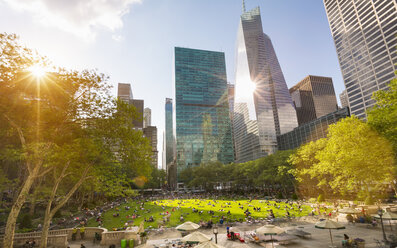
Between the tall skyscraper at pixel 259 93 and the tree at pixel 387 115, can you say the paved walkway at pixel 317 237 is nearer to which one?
the tree at pixel 387 115

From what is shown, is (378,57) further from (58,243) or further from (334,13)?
(58,243)

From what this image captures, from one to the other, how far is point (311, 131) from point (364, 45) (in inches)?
2307

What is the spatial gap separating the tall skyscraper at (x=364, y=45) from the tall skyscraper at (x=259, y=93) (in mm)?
45433

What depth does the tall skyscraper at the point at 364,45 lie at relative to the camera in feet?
346

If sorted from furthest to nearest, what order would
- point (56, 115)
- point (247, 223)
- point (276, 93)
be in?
1. point (276, 93)
2. point (247, 223)
3. point (56, 115)

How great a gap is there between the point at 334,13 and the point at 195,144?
435 feet

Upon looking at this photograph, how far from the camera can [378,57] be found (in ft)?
361

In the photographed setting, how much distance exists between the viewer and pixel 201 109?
145875 millimetres

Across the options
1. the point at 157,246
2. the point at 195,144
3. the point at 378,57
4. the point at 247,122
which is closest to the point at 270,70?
the point at 247,122

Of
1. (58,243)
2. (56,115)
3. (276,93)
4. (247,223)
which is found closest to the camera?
(56,115)

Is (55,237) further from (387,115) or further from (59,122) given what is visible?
(387,115)

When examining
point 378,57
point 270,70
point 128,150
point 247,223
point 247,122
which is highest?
point 270,70

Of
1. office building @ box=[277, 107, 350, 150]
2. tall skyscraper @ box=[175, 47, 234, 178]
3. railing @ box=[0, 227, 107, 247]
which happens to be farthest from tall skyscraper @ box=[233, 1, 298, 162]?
railing @ box=[0, 227, 107, 247]

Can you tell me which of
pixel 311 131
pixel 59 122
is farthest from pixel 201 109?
pixel 59 122
